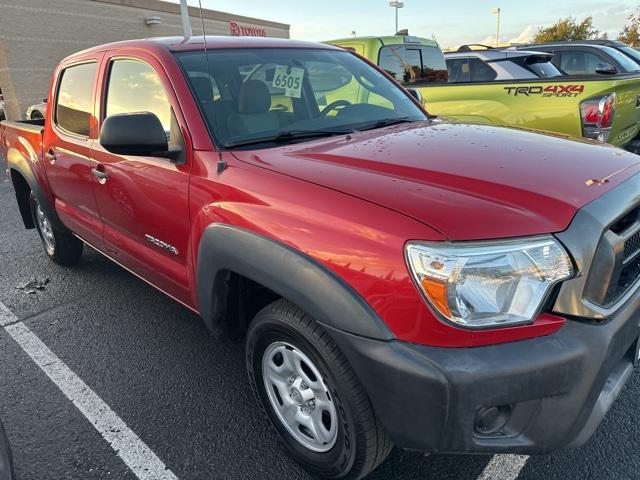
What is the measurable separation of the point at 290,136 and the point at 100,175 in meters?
1.28

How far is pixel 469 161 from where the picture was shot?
1998mm

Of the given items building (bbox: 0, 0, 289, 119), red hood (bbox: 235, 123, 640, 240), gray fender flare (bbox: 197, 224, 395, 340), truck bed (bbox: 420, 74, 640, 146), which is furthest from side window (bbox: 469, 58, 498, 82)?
building (bbox: 0, 0, 289, 119)

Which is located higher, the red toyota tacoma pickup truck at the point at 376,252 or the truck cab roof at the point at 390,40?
the truck cab roof at the point at 390,40

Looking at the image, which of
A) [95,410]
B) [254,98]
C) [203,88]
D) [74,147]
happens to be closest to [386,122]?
[254,98]

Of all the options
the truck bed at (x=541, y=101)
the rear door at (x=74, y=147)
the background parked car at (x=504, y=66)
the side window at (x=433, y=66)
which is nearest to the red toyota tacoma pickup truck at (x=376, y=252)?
the rear door at (x=74, y=147)

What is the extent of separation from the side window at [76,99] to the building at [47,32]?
13.8 metres

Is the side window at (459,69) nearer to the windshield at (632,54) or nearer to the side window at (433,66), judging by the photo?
the side window at (433,66)

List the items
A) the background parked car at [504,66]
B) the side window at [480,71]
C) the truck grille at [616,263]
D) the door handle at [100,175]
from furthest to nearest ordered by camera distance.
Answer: the side window at [480,71] < the background parked car at [504,66] < the door handle at [100,175] < the truck grille at [616,263]

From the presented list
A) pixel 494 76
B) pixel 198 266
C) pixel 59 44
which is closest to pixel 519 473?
pixel 198 266

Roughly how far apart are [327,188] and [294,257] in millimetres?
277

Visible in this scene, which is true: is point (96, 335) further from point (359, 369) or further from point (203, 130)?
point (359, 369)

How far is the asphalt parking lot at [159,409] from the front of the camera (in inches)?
85.8

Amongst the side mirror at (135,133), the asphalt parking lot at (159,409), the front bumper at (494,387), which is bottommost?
the asphalt parking lot at (159,409)

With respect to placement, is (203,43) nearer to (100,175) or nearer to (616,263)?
(100,175)
